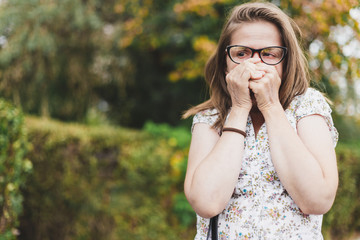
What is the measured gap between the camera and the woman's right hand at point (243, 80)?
1425mm

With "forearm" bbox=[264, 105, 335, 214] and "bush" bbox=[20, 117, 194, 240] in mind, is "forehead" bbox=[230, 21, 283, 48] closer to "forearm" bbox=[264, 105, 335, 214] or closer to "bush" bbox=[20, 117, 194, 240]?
"forearm" bbox=[264, 105, 335, 214]

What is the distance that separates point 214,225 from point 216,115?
1.60 feet

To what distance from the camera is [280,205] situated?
4.36ft

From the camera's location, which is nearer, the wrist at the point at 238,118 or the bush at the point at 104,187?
the wrist at the point at 238,118

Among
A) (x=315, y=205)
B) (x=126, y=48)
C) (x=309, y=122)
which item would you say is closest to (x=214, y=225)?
(x=315, y=205)

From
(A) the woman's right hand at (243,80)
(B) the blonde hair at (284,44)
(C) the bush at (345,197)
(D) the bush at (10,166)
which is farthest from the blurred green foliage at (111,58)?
(A) the woman's right hand at (243,80)

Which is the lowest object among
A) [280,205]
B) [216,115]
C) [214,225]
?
[214,225]

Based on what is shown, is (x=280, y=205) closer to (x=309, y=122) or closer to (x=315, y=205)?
(x=315, y=205)

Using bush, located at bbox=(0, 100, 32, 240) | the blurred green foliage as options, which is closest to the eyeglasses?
bush, located at bbox=(0, 100, 32, 240)

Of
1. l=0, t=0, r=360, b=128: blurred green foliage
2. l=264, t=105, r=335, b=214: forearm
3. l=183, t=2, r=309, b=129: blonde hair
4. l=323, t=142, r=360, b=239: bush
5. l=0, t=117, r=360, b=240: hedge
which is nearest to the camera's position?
l=264, t=105, r=335, b=214: forearm

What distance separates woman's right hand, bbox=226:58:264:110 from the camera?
1425mm

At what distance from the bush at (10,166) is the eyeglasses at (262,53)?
1972 millimetres

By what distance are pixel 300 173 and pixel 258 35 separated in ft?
1.95

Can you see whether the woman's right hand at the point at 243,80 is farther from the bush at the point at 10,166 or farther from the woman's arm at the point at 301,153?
the bush at the point at 10,166
